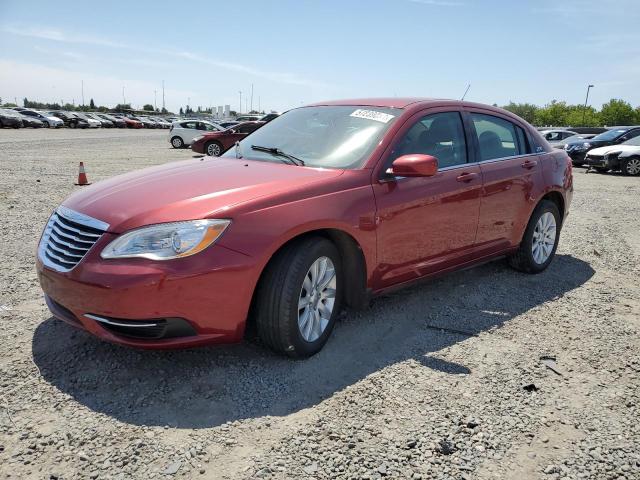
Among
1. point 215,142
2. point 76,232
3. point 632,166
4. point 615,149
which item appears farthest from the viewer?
point 215,142

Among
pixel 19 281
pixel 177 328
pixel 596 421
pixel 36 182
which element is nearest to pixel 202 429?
pixel 177 328

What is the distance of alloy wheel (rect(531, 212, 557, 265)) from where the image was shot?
550cm

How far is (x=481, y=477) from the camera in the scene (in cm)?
246

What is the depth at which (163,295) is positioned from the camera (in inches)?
114

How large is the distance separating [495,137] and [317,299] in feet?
8.49

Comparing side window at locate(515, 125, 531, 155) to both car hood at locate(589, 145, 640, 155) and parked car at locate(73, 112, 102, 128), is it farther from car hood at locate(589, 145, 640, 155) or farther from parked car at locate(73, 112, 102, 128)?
parked car at locate(73, 112, 102, 128)

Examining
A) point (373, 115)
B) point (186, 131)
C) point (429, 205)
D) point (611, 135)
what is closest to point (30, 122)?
point (186, 131)

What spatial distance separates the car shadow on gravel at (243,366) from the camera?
9.67ft

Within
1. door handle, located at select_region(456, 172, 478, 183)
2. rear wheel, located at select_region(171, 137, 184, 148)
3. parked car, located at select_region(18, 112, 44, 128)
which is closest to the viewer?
door handle, located at select_region(456, 172, 478, 183)

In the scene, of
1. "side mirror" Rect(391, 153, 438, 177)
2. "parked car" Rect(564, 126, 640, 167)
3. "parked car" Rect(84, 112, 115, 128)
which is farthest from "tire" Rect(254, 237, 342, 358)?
"parked car" Rect(84, 112, 115, 128)

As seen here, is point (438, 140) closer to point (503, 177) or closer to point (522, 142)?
point (503, 177)

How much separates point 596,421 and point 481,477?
2.95ft

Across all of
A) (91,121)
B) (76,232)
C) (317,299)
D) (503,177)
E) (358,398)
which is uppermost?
(91,121)

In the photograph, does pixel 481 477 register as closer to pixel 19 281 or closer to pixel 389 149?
pixel 389 149
